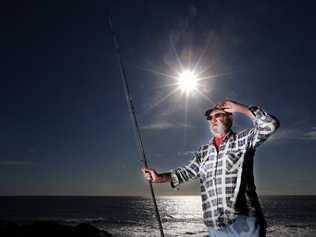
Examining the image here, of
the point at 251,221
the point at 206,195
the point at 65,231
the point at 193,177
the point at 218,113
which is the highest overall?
the point at 65,231

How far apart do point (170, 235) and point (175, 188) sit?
5011cm

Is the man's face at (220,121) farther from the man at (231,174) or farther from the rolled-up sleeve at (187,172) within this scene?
the rolled-up sleeve at (187,172)

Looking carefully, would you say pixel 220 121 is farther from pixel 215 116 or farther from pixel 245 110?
pixel 245 110

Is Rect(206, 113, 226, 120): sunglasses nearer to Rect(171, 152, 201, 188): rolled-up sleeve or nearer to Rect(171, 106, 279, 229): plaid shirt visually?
Rect(171, 106, 279, 229): plaid shirt

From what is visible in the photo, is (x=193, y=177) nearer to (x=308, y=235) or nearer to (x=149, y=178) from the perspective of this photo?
(x=149, y=178)

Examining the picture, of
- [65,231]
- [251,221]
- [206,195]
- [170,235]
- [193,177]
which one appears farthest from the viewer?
[170,235]

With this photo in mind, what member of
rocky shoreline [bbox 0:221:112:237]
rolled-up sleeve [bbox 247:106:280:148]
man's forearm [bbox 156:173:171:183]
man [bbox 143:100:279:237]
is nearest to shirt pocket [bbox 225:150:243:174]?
man [bbox 143:100:279:237]

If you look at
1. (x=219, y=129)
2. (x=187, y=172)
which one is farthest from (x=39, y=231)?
(x=219, y=129)

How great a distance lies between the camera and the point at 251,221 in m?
3.76

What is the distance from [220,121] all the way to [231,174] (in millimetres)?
691

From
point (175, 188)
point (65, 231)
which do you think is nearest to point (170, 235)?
point (65, 231)

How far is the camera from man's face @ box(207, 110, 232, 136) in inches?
169

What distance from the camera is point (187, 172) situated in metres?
4.66

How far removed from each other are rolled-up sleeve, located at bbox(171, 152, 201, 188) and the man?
0.58ft
